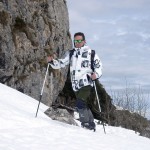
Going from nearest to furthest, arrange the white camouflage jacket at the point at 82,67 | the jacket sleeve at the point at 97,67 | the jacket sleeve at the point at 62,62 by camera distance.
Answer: the jacket sleeve at the point at 97,67, the white camouflage jacket at the point at 82,67, the jacket sleeve at the point at 62,62

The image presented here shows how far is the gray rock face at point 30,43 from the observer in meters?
17.2

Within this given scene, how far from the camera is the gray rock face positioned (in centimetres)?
1720

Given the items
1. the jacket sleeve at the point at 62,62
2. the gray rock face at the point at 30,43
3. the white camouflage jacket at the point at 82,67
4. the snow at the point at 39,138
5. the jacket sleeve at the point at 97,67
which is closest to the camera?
the snow at the point at 39,138

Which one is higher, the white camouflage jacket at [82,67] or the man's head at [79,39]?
the man's head at [79,39]

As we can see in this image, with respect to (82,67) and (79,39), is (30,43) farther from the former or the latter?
(82,67)

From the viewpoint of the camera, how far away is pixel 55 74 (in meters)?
21.2

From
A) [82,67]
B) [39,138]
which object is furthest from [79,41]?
[39,138]

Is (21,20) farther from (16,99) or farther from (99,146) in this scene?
(99,146)

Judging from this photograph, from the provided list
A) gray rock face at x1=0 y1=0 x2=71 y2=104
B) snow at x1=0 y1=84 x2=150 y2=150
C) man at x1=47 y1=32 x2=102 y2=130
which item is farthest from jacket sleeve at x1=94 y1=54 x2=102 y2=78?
gray rock face at x1=0 y1=0 x2=71 y2=104

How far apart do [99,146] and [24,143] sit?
4.82ft

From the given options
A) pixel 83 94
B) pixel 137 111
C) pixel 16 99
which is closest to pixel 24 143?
pixel 83 94

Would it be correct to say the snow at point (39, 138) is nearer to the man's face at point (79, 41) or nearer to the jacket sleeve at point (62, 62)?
the jacket sleeve at point (62, 62)

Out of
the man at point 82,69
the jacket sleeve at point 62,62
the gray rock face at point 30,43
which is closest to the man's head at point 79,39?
the man at point 82,69

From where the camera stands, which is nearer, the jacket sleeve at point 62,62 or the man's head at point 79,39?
the man's head at point 79,39
